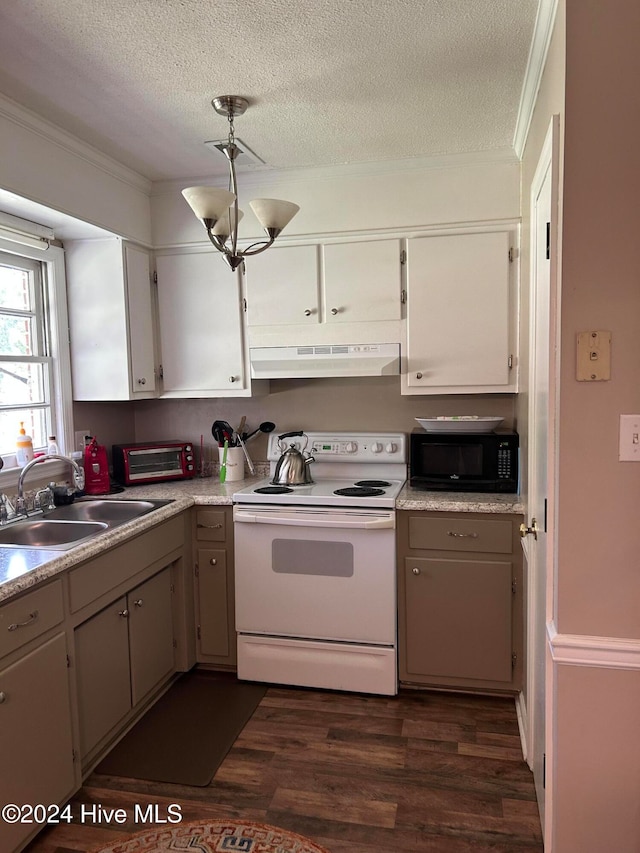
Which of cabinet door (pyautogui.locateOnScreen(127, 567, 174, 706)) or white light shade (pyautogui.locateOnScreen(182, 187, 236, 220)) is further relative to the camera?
cabinet door (pyautogui.locateOnScreen(127, 567, 174, 706))

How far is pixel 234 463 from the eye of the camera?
3258 millimetres

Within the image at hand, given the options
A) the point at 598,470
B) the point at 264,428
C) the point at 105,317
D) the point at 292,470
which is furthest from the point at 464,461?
the point at 105,317

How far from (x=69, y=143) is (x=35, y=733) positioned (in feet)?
7.19

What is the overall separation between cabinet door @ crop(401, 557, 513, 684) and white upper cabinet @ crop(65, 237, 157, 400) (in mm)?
1645

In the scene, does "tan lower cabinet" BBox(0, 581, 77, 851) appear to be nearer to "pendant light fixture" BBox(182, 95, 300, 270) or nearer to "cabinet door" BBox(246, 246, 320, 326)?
"pendant light fixture" BBox(182, 95, 300, 270)

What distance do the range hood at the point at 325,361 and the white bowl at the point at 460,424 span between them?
290 mm

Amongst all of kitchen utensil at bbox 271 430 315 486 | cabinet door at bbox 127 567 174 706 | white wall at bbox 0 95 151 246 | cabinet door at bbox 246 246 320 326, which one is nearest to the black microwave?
kitchen utensil at bbox 271 430 315 486

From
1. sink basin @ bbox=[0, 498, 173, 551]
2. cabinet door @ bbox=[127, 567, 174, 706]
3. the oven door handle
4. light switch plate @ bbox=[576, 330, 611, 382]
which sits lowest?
cabinet door @ bbox=[127, 567, 174, 706]

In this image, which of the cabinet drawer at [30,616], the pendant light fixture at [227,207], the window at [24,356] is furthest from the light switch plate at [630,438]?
the window at [24,356]

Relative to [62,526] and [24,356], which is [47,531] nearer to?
[62,526]

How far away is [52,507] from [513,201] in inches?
97.8

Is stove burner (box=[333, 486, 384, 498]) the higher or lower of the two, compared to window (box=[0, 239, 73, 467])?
lower

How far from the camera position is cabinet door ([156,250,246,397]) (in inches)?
124

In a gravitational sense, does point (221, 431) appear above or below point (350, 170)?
below
